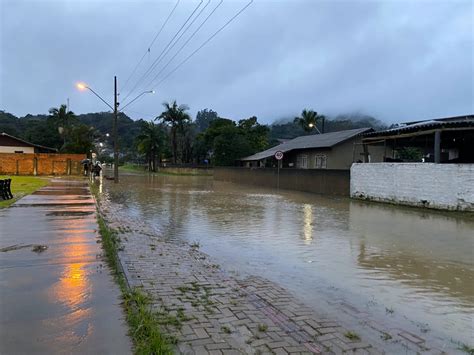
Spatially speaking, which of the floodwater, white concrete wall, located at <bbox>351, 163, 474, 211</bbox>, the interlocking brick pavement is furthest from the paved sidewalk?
white concrete wall, located at <bbox>351, 163, 474, 211</bbox>

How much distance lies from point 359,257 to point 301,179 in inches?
816

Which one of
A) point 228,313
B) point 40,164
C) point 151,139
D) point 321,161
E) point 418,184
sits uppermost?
point 151,139

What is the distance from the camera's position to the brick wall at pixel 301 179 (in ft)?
80.3

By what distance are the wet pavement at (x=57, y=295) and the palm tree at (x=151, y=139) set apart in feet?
222

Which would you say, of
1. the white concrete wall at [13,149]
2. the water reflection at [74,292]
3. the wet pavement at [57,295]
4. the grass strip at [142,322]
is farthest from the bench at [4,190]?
the white concrete wall at [13,149]

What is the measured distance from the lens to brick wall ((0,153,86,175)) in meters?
42.9

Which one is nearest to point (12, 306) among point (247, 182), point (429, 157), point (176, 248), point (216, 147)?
point (176, 248)

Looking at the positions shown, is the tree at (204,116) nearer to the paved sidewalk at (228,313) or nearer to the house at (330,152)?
the house at (330,152)

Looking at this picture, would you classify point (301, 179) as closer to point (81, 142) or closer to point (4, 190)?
point (4, 190)

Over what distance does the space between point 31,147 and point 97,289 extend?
54.4m

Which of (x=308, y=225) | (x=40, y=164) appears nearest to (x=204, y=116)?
(x=40, y=164)

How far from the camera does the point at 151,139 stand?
76250mm

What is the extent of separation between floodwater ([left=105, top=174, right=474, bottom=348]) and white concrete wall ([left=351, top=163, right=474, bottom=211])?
87cm

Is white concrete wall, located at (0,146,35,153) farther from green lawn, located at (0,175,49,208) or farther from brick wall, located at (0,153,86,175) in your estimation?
green lawn, located at (0,175,49,208)
